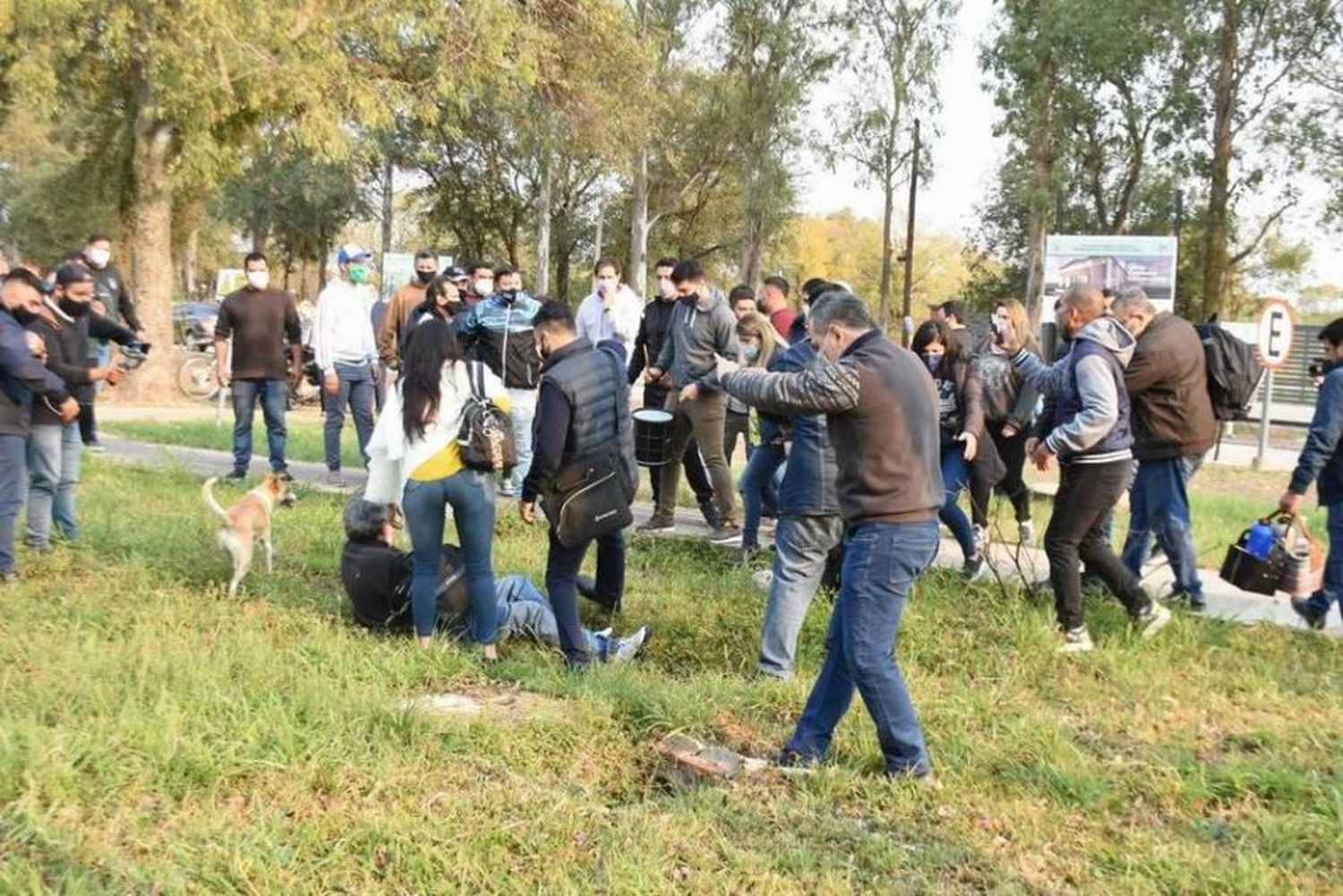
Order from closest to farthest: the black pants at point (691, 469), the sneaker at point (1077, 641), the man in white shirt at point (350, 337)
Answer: the sneaker at point (1077, 641) → the black pants at point (691, 469) → the man in white shirt at point (350, 337)

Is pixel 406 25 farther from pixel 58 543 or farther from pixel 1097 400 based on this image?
pixel 1097 400

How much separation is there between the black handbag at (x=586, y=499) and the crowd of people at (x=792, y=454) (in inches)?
0.6

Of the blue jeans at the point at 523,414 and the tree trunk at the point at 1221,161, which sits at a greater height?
the tree trunk at the point at 1221,161

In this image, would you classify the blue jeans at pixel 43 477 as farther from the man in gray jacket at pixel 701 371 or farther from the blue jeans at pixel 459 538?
the man in gray jacket at pixel 701 371

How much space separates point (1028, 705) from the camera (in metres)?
5.05

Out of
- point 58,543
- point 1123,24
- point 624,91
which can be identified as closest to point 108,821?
point 58,543

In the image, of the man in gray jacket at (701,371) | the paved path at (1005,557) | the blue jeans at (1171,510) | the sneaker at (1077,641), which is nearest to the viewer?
the sneaker at (1077,641)

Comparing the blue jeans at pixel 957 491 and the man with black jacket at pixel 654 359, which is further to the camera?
the man with black jacket at pixel 654 359

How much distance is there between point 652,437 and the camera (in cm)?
824

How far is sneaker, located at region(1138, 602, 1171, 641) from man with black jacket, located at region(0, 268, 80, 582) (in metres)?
6.28

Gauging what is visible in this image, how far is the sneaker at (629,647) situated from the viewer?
18.5 feet

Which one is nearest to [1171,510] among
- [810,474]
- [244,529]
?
[810,474]

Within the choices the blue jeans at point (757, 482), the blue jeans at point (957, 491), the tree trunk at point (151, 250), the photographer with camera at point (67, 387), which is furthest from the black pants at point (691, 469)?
the tree trunk at point (151, 250)

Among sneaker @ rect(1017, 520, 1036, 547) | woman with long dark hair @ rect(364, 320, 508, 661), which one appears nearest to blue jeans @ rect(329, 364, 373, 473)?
woman with long dark hair @ rect(364, 320, 508, 661)
